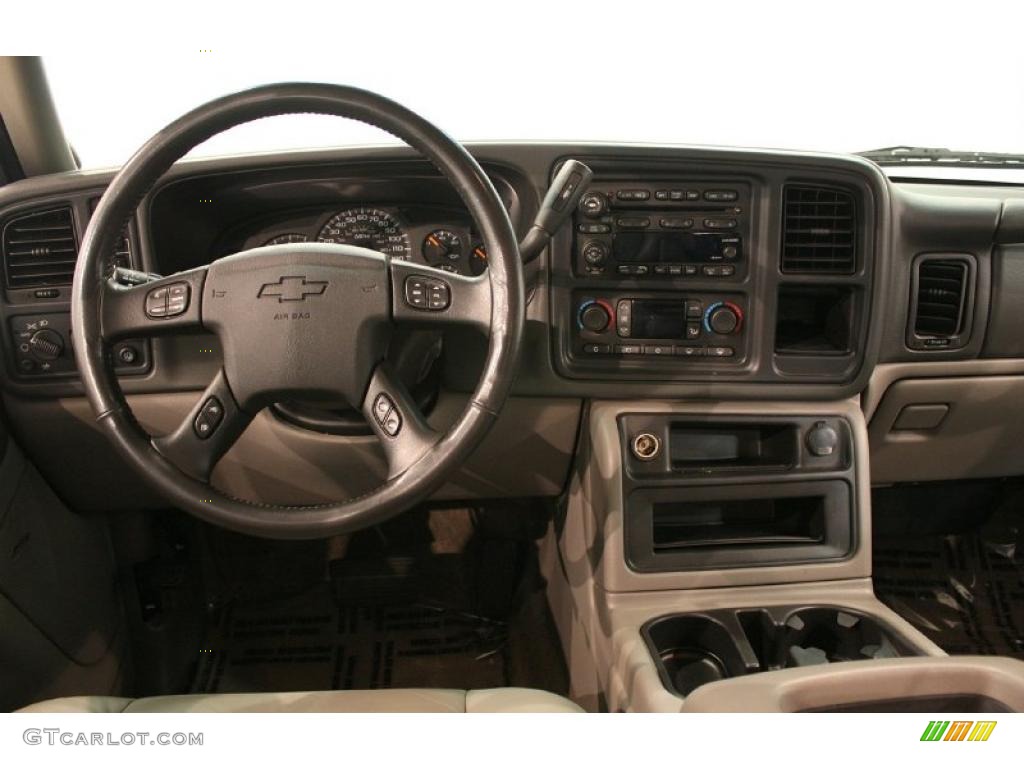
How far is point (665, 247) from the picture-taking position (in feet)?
4.64

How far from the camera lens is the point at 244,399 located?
1096 mm

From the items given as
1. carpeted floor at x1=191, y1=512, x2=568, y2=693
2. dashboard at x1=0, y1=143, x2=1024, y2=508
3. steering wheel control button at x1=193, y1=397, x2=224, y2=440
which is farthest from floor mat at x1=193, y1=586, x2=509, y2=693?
steering wheel control button at x1=193, y1=397, x2=224, y2=440

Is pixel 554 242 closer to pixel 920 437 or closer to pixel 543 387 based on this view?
pixel 543 387

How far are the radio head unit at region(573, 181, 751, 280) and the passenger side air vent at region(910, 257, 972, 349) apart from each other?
1.40 feet

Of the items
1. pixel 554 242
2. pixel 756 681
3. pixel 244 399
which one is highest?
pixel 554 242

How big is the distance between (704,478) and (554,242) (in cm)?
53

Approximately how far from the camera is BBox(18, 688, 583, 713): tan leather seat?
1.08 m

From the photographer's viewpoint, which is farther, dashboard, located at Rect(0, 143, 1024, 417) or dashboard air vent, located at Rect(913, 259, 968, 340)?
dashboard air vent, located at Rect(913, 259, 968, 340)

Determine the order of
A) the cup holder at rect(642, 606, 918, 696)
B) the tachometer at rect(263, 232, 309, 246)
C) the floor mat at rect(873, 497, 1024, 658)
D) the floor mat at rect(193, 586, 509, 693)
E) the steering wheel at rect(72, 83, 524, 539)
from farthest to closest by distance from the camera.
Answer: the floor mat at rect(873, 497, 1024, 658)
the floor mat at rect(193, 586, 509, 693)
the tachometer at rect(263, 232, 309, 246)
the cup holder at rect(642, 606, 918, 696)
the steering wheel at rect(72, 83, 524, 539)

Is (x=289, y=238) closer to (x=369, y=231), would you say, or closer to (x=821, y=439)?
(x=369, y=231)

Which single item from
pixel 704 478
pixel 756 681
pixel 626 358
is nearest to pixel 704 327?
pixel 626 358

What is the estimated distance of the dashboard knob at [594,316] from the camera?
1441mm

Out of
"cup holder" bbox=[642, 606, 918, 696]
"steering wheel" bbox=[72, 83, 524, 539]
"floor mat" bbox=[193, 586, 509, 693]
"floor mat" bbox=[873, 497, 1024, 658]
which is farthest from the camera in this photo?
"floor mat" bbox=[873, 497, 1024, 658]

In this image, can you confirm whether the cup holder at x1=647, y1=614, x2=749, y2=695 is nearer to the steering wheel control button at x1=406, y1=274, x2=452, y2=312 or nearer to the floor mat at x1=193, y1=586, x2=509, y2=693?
the floor mat at x1=193, y1=586, x2=509, y2=693
